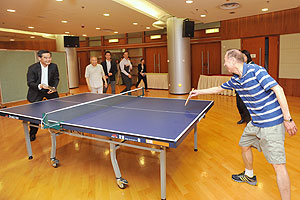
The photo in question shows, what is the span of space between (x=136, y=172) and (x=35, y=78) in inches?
97.4

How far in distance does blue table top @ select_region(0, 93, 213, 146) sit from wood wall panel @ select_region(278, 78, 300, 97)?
634 centimetres

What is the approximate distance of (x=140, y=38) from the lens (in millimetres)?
12242

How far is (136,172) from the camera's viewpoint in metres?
2.81

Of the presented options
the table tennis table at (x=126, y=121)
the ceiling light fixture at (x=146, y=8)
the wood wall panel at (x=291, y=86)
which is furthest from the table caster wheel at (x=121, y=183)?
the wood wall panel at (x=291, y=86)

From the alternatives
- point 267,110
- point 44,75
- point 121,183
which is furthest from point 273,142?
point 44,75

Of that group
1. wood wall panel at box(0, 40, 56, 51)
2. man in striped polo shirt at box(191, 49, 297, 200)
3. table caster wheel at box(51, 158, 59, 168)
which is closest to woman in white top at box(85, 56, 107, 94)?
table caster wheel at box(51, 158, 59, 168)

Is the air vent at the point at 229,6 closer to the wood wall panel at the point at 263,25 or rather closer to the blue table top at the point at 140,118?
the wood wall panel at the point at 263,25

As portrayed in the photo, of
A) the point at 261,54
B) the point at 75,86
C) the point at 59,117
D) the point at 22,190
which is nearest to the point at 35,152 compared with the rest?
the point at 22,190

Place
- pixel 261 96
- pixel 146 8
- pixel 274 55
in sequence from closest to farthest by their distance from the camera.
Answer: pixel 261 96, pixel 146 8, pixel 274 55

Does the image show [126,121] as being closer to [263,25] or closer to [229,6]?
[229,6]

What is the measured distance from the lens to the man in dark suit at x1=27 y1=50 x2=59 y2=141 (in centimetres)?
374

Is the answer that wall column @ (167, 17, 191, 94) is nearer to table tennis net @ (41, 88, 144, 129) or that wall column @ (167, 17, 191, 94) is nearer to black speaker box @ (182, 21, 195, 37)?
black speaker box @ (182, 21, 195, 37)

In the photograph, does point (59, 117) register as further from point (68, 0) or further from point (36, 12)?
point (36, 12)

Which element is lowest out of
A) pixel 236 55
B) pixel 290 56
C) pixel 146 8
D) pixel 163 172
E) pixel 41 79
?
pixel 163 172
